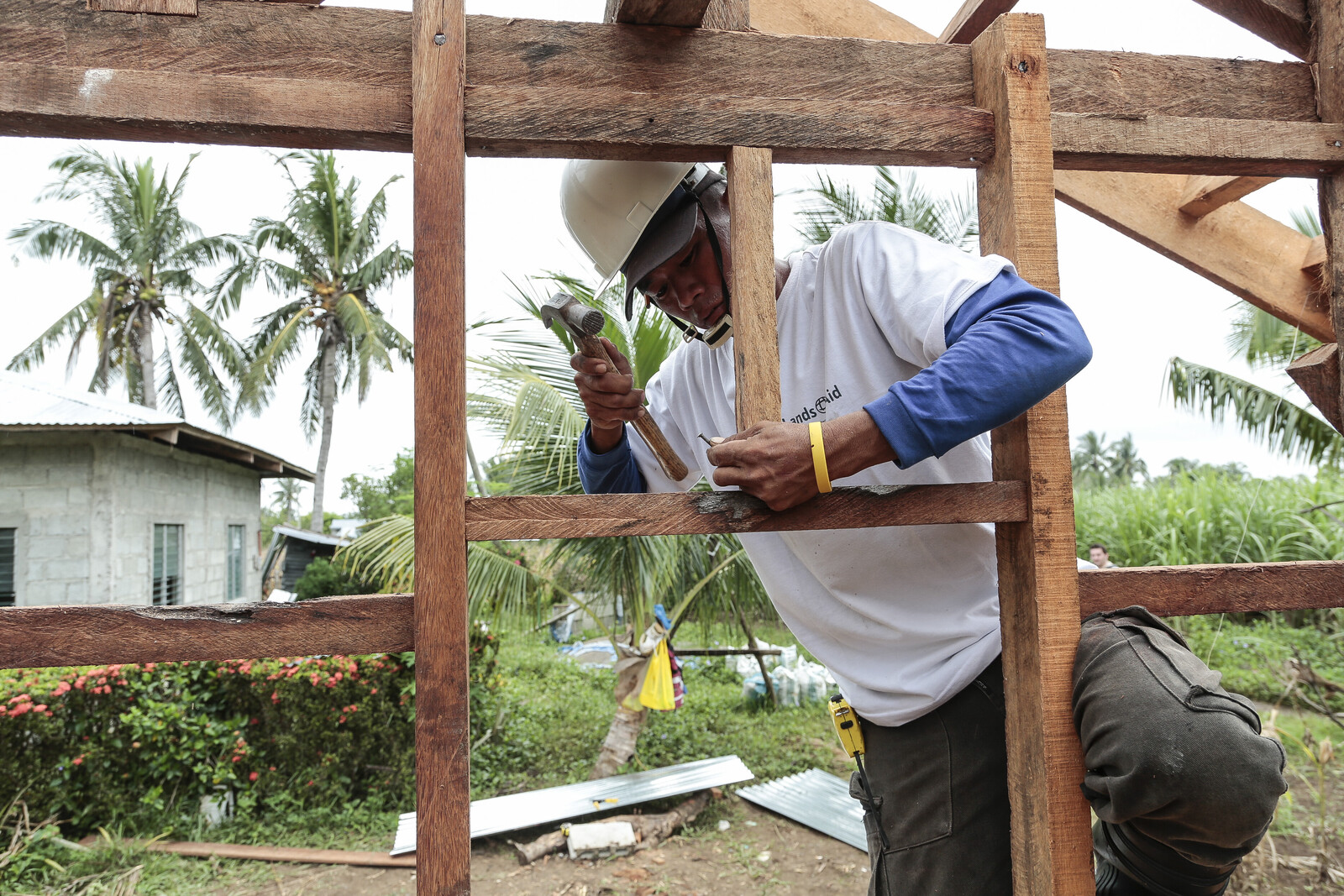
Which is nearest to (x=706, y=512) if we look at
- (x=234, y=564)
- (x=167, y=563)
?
(x=167, y=563)

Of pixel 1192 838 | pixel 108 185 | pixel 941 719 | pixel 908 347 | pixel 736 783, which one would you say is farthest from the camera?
pixel 108 185

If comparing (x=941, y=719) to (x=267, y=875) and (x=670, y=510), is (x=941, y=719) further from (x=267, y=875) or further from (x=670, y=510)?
A: (x=267, y=875)

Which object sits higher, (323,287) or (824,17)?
(323,287)

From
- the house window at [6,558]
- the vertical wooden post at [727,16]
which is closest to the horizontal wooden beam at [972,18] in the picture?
the vertical wooden post at [727,16]

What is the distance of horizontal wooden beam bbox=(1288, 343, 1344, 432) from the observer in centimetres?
159

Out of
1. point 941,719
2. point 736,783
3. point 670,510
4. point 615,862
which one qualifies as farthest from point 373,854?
point 670,510

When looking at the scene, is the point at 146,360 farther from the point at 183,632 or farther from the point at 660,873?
the point at 183,632

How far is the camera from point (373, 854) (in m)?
4.88

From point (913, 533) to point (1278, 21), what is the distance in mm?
1234

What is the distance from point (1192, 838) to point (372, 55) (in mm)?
1534

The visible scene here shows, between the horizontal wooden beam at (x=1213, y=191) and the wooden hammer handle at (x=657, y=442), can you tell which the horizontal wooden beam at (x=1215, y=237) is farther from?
the wooden hammer handle at (x=657, y=442)

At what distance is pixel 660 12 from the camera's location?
1197mm

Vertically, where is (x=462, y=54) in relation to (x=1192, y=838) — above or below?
above

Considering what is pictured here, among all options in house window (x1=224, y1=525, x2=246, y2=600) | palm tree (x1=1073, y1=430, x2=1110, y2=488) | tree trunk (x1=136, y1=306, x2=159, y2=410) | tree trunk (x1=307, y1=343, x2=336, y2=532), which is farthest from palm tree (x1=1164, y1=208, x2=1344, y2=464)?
palm tree (x1=1073, y1=430, x2=1110, y2=488)
